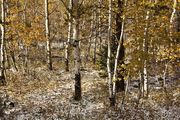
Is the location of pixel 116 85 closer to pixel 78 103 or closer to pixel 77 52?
pixel 78 103

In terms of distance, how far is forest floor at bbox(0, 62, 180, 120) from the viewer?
15789 mm

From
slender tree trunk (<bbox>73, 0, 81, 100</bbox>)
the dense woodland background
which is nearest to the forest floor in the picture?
the dense woodland background

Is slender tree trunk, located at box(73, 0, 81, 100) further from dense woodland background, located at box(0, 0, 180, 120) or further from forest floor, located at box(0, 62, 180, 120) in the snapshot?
forest floor, located at box(0, 62, 180, 120)

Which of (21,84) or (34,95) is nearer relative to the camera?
(34,95)

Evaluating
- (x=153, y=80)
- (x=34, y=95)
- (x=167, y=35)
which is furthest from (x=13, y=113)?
(x=153, y=80)

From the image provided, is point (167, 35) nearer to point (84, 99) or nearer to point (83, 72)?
point (84, 99)

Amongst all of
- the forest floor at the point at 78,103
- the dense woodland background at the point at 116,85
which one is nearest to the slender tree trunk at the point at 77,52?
the dense woodland background at the point at 116,85

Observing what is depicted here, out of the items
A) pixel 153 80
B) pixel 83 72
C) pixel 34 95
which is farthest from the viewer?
pixel 83 72

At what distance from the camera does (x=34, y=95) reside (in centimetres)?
1902

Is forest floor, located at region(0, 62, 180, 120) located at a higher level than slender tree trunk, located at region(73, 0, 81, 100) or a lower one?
lower

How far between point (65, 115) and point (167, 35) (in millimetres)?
6446

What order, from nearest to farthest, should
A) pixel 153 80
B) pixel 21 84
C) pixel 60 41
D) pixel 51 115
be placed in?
pixel 51 115 < pixel 21 84 < pixel 153 80 < pixel 60 41

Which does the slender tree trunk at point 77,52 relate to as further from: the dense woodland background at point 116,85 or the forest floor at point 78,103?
the forest floor at point 78,103

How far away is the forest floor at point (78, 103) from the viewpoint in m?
15.8
